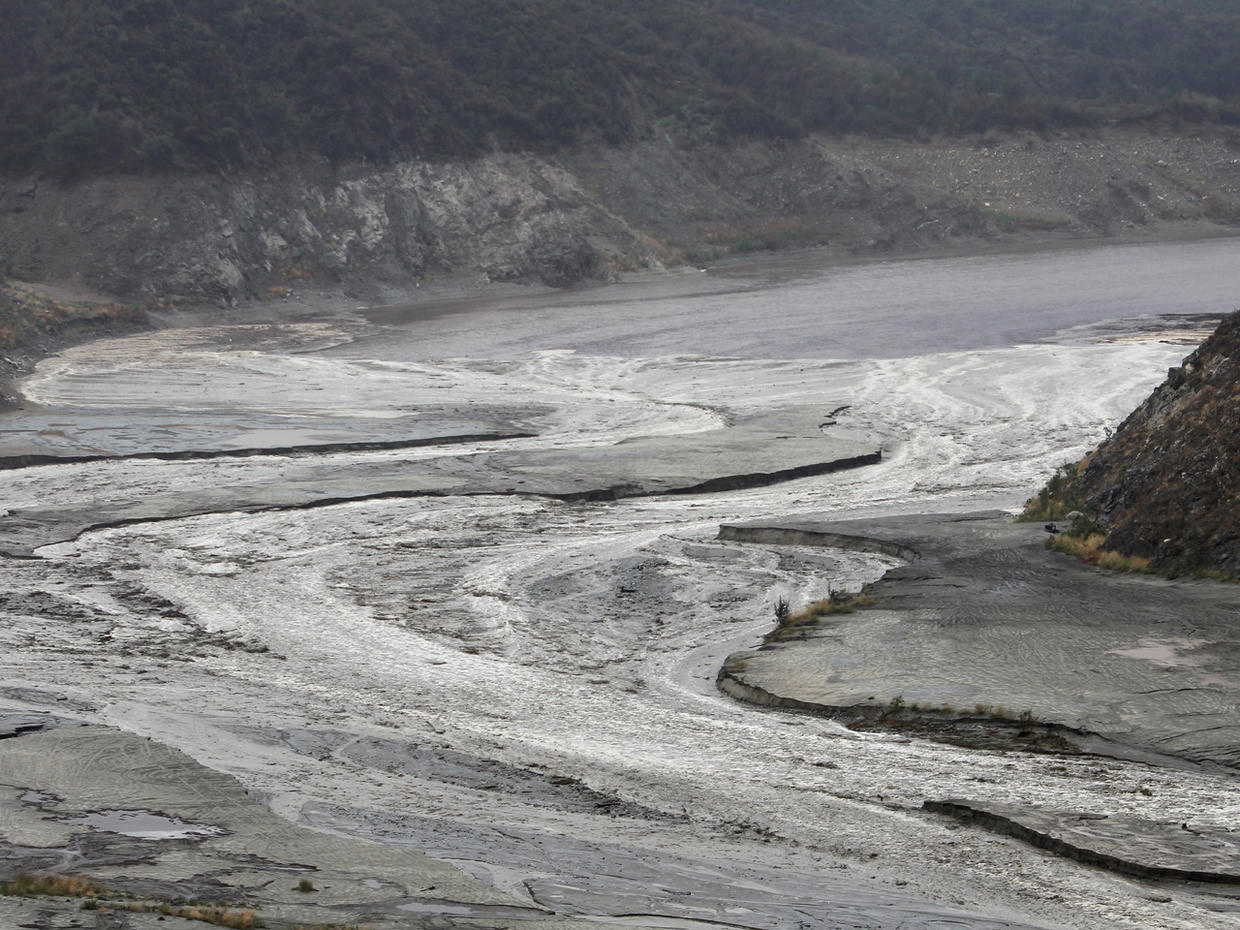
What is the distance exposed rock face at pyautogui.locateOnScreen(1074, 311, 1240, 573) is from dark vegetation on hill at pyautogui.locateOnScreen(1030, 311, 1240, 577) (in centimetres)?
2

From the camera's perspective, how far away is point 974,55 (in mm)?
142375

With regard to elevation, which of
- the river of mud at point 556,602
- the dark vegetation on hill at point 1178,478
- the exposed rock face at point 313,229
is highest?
the exposed rock face at point 313,229

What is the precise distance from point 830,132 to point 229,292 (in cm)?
5564

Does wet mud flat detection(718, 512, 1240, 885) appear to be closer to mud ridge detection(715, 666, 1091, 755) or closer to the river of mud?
→ mud ridge detection(715, 666, 1091, 755)

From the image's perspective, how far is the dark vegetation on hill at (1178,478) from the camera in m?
19.2

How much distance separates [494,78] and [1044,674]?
273 feet

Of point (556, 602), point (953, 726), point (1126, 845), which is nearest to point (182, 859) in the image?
point (1126, 845)

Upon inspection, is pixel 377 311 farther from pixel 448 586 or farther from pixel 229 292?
pixel 448 586

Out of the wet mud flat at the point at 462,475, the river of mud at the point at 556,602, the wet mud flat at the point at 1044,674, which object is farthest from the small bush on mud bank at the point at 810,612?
the wet mud flat at the point at 462,475

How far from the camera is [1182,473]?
20.4m

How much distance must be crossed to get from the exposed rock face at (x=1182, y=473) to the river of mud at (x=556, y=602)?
11.9 feet

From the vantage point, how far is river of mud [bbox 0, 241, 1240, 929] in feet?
36.5

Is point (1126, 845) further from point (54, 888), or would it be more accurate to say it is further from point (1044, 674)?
point (54, 888)

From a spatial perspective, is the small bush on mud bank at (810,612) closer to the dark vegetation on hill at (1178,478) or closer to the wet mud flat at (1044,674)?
the wet mud flat at (1044,674)
